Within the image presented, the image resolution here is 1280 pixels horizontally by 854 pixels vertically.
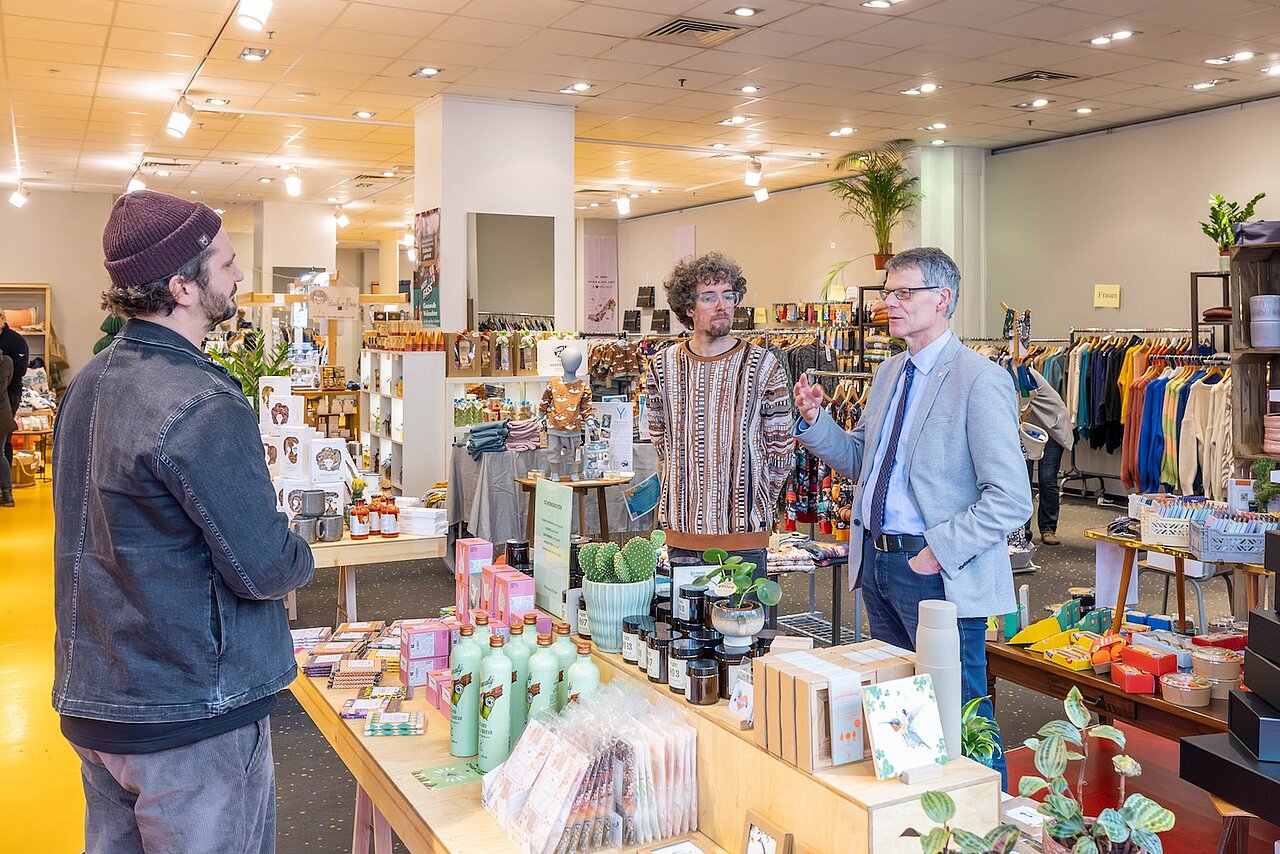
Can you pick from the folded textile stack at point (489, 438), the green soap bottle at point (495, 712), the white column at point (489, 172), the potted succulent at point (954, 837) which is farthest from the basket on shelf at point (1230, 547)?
the white column at point (489, 172)

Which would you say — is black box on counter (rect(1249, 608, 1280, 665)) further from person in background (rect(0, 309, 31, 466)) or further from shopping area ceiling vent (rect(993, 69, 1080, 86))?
person in background (rect(0, 309, 31, 466))

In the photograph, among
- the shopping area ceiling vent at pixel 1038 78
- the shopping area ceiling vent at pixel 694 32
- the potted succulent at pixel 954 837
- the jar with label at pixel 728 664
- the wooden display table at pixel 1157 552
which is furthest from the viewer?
the shopping area ceiling vent at pixel 1038 78

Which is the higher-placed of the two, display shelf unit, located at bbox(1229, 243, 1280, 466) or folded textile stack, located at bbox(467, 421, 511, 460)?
display shelf unit, located at bbox(1229, 243, 1280, 466)

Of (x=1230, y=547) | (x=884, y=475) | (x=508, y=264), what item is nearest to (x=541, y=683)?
(x=884, y=475)

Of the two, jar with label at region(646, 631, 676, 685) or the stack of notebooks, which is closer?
jar with label at region(646, 631, 676, 685)

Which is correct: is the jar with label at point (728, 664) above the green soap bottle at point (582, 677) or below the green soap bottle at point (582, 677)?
above

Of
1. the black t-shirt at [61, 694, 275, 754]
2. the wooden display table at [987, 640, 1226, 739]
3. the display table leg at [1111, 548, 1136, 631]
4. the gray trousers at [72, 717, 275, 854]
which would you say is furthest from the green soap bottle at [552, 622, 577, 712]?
the display table leg at [1111, 548, 1136, 631]

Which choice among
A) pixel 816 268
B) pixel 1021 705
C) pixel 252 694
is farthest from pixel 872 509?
pixel 816 268

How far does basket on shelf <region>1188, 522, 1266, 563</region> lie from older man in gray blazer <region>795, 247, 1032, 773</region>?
151cm

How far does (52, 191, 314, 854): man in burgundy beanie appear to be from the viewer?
5.91ft

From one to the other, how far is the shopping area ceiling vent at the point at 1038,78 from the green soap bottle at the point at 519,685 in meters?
7.52

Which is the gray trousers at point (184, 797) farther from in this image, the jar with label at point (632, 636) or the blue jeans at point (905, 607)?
the blue jeans at point (905, 607)

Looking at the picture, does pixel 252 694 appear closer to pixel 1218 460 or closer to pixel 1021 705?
pixel 1021 705

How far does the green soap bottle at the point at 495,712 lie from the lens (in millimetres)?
2396
